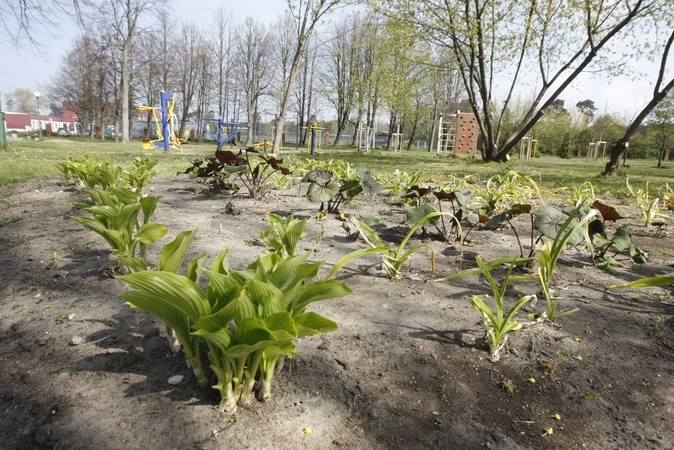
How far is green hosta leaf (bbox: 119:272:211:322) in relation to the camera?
2.83 feet

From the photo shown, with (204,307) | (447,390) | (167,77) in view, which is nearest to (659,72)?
(447,390)

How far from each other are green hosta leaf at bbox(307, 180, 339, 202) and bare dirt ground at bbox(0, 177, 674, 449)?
944 mm

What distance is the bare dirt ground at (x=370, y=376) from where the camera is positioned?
0.99 metres

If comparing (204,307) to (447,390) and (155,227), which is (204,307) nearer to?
(447,390)

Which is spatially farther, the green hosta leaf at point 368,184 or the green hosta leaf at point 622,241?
the green hosta leaf at point 368,184

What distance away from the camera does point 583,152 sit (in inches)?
1332

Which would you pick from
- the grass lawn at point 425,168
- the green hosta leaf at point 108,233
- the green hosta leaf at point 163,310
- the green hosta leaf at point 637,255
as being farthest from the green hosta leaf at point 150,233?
the grass lawn at point 425,168

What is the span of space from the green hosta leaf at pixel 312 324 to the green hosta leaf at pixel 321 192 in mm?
1923

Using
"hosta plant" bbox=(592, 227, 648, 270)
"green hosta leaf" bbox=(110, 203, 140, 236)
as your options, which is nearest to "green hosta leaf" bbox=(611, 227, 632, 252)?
"hosta plant" bbox=(592, 227, 648, 270)

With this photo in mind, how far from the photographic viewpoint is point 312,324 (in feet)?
3.11

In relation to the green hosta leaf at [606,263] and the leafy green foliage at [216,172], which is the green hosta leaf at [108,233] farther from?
the green hosta leaf at [606,263]

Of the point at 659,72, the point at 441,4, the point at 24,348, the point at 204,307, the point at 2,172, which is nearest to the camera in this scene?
the point at 204,307

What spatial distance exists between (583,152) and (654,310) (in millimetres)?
38856

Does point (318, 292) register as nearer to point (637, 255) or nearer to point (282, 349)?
point (282, 349)
